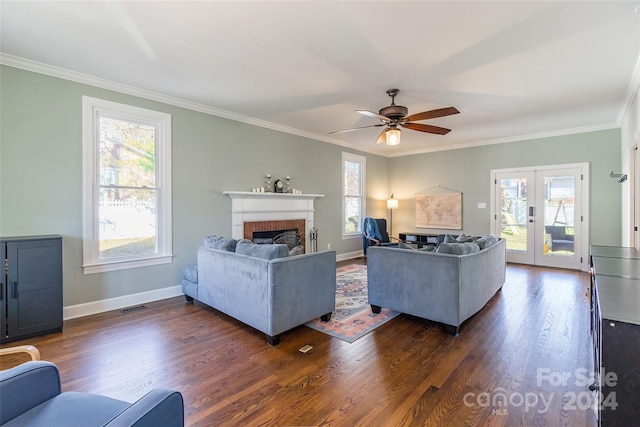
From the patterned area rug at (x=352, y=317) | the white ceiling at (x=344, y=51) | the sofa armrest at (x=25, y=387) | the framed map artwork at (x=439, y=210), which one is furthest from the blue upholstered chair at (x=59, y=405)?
the framed map artwork at (x=439, y=210)

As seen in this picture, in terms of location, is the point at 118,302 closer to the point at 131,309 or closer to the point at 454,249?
the point at 131,309

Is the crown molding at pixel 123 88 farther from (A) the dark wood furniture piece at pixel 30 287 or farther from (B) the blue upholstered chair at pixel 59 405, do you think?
(B) the blue upholstered chair at pixel 59 405

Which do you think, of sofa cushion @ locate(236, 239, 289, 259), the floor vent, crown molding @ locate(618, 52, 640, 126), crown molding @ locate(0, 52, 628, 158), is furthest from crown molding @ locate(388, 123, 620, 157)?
the floor vent

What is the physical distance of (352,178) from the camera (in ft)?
23.9

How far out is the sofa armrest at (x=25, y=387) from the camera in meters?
1.12

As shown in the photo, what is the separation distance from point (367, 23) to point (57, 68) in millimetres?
3292

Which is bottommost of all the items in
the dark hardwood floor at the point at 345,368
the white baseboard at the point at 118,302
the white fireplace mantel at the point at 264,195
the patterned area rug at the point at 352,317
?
the dark hardwood floor at the point at 345,368

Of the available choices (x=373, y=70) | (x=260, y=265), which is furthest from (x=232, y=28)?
(x=260, y=265)

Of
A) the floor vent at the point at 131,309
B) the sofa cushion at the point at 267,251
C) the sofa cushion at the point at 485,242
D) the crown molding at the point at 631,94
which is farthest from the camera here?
the sofa cushion at the point at 485,242

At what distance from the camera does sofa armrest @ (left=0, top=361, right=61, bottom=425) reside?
112cm

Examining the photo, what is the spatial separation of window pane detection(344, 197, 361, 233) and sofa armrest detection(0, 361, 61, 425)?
19.8 ft

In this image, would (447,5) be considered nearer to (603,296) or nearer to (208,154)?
(603,296)

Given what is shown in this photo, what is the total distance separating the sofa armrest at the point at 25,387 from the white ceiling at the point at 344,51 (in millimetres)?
2390

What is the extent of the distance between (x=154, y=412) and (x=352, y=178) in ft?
21.6
